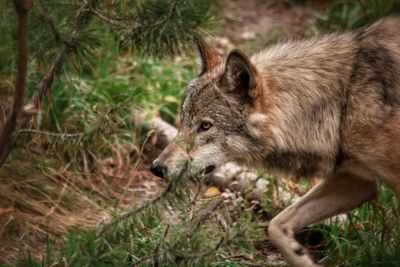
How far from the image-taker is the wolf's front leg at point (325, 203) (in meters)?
4.86

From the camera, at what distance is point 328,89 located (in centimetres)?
466

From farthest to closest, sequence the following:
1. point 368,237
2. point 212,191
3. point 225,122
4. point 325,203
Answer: point 212,191 → point 325,203 → point 368,237 → point 225,122

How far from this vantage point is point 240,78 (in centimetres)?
462

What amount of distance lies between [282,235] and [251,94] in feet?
3.00

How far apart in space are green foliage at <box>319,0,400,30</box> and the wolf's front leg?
11.2 ft

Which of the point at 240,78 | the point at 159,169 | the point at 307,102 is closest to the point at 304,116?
the point at 307,102

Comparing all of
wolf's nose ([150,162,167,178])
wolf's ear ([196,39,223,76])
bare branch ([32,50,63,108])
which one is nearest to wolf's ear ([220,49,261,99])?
wolf's ear ([196,39,223,76])

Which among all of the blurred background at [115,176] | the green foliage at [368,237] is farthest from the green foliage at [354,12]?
the green foliage at [368,237]

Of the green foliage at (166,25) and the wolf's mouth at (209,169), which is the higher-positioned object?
the green foliage at (166,25)

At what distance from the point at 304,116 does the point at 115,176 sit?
7.20ft

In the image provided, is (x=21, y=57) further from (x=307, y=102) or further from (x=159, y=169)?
(x=307, y=102)

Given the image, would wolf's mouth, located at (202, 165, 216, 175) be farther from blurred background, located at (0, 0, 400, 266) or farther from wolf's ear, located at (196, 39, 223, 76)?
wolf's ear, located at (196, 39, 223, 76)

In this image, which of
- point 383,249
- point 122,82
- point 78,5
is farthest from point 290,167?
point 122,82

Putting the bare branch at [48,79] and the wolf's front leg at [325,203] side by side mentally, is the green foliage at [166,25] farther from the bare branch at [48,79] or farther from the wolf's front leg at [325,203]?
the wolf's front leg at [325,203]
